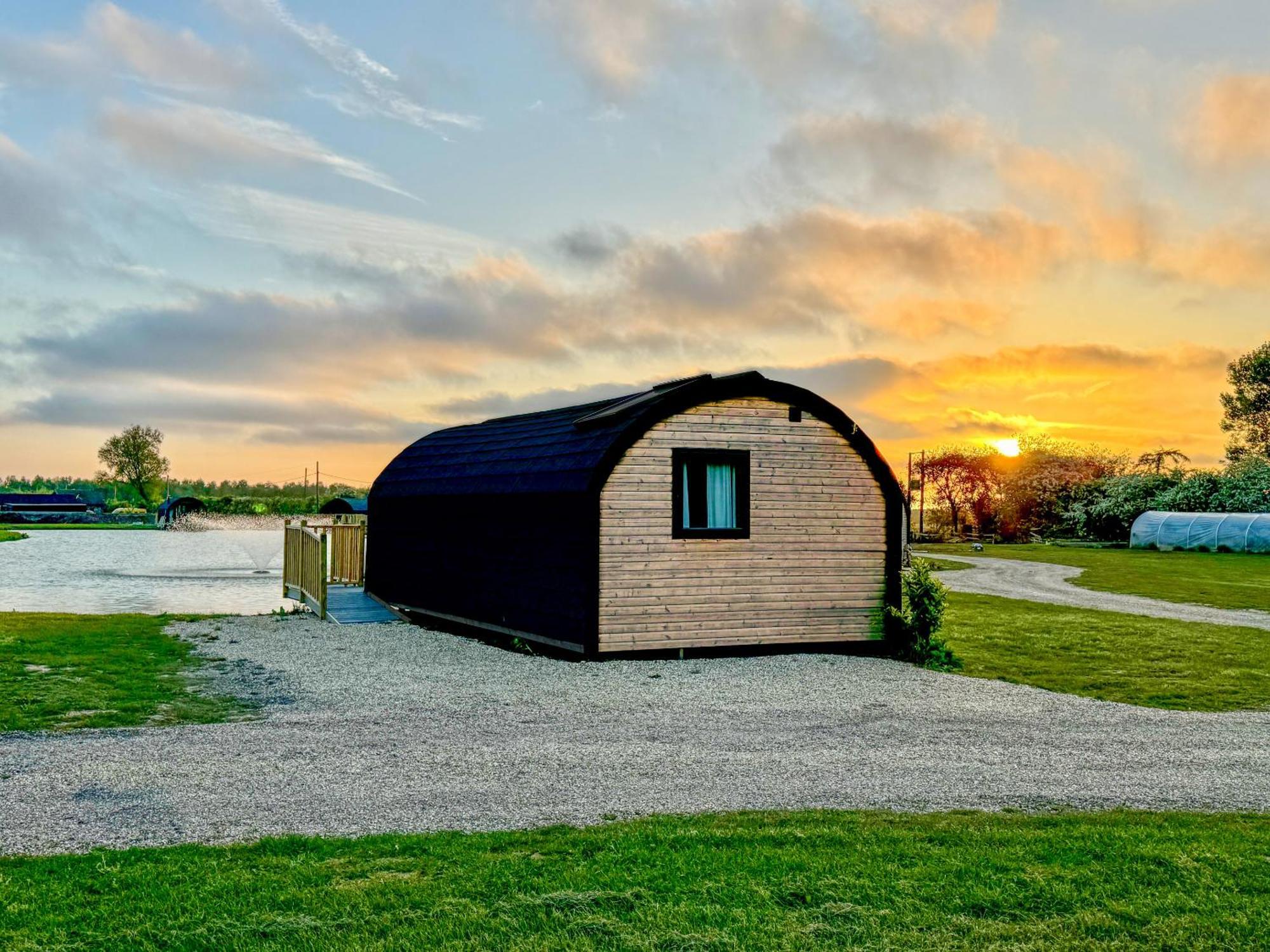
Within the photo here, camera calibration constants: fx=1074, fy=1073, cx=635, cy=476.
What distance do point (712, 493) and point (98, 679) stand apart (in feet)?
29.3

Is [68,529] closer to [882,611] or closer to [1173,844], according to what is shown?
[882,611]

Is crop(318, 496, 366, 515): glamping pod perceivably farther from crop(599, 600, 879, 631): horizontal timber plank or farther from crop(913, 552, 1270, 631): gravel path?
crop(599, 600, 879, 631): horizontal timber plank

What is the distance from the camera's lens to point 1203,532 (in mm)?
54906

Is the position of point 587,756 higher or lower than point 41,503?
lower

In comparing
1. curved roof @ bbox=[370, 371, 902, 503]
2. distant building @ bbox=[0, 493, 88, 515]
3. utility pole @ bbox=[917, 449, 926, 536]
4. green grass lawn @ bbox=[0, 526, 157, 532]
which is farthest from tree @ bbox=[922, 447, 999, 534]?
distant building @ bbox=[0, 493, 88, 515]

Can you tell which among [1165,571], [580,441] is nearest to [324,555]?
[580,441]

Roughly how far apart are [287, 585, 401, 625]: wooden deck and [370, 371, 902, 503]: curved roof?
2.59 metres

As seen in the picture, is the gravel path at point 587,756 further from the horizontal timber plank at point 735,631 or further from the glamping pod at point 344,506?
the glamping pod at point 344,506

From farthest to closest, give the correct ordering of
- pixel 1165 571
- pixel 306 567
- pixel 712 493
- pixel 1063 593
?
pixel 1165 571 < pixel 1063 593 < pixel 306 567 < pixel 712 493

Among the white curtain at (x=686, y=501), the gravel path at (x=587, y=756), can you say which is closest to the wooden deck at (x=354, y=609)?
the gravel path at (x=587, y=756)

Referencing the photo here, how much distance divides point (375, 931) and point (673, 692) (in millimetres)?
8074

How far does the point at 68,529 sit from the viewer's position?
9200cm

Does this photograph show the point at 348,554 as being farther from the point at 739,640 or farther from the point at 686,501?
the point at 739,640

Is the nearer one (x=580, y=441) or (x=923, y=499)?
(x=580, y=441)
